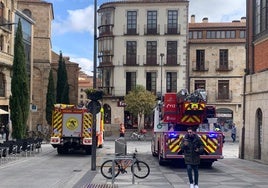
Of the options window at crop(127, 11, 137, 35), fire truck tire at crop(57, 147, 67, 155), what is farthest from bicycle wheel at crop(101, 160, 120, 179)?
window at crop(127, 11, 137, 35)

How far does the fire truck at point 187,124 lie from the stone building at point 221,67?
38358mm

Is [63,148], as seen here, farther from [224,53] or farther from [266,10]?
[224,53]

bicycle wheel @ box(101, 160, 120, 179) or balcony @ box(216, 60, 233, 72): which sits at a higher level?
balcony @ box(216, 60, 233, 72)

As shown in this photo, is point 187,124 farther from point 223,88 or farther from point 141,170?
point 223,88

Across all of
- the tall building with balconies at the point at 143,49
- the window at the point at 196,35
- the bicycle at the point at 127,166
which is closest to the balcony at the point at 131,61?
the tall building with balconies at the point at 143,49

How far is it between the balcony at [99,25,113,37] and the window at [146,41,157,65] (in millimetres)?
4839

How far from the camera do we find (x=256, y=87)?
931 inches

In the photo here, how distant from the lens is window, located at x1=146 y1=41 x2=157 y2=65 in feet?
190

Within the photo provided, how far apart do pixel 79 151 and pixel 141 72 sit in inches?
1194

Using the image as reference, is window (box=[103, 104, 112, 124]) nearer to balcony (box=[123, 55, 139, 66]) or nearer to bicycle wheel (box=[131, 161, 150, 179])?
balcony (box=[123, 55, 139, 66])

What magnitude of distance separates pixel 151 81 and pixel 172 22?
7.53 metres

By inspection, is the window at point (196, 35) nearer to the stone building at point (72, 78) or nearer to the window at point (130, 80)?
the window at point (130, 80)

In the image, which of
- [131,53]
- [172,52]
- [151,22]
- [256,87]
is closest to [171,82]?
[172,52]

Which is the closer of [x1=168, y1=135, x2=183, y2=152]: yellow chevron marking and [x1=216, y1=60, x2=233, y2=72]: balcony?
[x1=168, y1=135, x2=183, y2=152]: yellow chevron marking
